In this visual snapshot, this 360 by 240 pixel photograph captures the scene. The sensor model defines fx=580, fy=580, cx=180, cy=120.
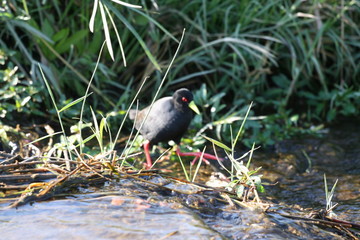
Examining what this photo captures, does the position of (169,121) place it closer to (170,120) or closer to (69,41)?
(170,120)

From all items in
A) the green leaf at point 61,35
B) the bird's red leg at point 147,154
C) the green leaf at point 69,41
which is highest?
the green leaf at point 61,35

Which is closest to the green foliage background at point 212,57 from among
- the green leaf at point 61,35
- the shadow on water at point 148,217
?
the green leaf at point 61,35

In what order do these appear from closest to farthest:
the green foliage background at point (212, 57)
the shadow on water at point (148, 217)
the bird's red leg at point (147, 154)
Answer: the shadow on water at point (148, 217)
the bird's red leg at point (147, 154)
the green foliage background at point (212, 57)

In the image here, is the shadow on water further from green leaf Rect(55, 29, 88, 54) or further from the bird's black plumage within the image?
green leaf Rect(55, 29, 88, 54)

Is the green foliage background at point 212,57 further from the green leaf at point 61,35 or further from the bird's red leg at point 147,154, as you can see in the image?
the bird's red leg at point 147,154

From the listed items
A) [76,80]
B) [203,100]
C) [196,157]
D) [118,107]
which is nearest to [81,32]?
[76,80]

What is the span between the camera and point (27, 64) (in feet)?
15.0

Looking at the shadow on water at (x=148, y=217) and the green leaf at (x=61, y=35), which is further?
the green leaf at (x=61, y=35)

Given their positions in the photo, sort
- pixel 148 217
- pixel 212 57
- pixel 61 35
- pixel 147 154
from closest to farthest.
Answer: pixel 148 217
pixel 147 154
pixel 61 35
pixel 212 57

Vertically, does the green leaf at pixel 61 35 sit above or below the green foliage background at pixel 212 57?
above

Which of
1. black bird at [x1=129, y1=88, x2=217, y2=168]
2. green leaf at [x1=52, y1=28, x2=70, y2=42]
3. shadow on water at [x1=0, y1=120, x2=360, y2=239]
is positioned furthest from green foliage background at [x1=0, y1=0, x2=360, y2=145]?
shadow on water at [x1=0, y1=120, x2=360, y2=239]

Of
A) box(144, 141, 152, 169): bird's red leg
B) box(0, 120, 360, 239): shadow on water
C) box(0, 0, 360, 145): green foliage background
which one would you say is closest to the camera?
box(0, 120, 360, 239): shadow on water

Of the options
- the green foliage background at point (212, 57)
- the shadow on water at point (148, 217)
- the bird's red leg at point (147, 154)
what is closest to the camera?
the shadow on water at point (148, 217)

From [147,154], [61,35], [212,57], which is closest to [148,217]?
[147,154]
